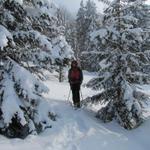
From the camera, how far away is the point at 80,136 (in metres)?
13.6

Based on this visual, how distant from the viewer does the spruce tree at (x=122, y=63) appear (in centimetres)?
1548

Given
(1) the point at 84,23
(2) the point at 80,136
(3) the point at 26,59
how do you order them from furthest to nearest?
(1) the point at 84,23
(2) the point at 80,136
(3) the point at 26,59

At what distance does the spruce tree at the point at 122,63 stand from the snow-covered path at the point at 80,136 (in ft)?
2.18

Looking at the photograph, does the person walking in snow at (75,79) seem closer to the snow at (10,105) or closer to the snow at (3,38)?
the snow at (10,105)

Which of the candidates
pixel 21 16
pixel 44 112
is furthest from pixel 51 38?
pixel 44 112

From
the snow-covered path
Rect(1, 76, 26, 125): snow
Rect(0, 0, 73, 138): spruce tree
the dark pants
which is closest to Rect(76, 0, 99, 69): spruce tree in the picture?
the dark pants

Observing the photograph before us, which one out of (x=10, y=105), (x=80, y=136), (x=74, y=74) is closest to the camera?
(x=10, y=105)

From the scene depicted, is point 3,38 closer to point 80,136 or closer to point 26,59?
point 26,59

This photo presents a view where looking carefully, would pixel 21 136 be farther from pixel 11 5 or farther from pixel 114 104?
pixel 114 104

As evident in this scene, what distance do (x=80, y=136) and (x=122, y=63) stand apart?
4.02m

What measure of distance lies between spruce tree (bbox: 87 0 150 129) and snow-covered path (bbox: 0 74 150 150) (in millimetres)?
663

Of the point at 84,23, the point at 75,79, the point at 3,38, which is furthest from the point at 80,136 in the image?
the point at 84,23

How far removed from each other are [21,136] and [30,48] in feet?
9.85

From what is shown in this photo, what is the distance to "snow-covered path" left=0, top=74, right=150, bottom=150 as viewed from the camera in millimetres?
11908
